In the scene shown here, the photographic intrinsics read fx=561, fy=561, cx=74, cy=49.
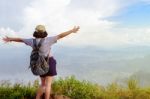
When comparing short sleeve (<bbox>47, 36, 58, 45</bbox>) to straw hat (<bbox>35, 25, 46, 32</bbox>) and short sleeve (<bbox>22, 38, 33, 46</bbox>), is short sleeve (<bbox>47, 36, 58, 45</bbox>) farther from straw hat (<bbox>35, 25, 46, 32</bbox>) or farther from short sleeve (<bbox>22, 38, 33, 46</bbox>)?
short sleeve (<bbox>22, 38, 33, 46</bbox>)

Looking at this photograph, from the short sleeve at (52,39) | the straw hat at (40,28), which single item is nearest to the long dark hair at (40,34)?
the straw hat at (40,28)

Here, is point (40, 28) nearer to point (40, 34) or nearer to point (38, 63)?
point (40, 34)

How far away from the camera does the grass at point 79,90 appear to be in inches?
782

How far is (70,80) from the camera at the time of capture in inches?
830

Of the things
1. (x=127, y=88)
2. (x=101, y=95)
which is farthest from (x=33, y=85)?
(x=127, y=88)

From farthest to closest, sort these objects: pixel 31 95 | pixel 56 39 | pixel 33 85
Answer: pixel 33 85 → pixel 31 95 → pixel 56 39

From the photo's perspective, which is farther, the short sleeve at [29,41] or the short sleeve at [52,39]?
the short sleeve at [29,41]

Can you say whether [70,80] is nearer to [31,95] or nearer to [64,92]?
[64,92]

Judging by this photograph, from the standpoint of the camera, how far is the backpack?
55.6 ft

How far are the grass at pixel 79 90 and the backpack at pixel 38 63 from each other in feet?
9.40

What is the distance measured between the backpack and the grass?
2.87 meters

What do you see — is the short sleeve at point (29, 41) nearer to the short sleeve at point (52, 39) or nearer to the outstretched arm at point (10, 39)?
the outstretched arm at point (10, 39)

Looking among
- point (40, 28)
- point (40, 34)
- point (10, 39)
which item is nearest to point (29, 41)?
point (40, 34)

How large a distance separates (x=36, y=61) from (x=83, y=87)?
425cm
